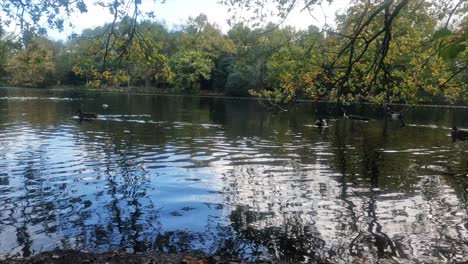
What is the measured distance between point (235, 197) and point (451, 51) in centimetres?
1202

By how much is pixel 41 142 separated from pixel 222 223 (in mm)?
19622

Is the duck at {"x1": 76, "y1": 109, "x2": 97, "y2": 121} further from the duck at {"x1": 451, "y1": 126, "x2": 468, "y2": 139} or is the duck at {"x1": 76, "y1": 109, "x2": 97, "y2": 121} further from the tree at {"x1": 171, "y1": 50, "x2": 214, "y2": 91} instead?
the tree at {"x1": 171, "y1": 50, "x2": 214, "y2": 91}

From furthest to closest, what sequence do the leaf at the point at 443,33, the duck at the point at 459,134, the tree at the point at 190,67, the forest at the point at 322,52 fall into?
the tree at the point at 190,67 < the duck at the point at 459,134 < the forest at the point at 322,52 < the leaf at the point at 443,33

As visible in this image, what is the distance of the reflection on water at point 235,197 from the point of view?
1070 cm

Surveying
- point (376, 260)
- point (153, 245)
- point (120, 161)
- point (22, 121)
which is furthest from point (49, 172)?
point (22, 121)

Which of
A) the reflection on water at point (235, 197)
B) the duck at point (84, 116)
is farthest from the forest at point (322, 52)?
the duck at point (84, 116)

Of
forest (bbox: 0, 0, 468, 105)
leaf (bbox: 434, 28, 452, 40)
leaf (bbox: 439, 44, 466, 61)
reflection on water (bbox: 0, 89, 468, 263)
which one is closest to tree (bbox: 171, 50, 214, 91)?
forest (bbox: 0, 0, 468, 105)

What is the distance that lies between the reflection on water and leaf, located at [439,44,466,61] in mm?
6914

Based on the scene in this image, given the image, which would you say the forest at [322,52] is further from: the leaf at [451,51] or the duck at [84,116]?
the duck at [84,116]

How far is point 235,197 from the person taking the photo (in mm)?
15289

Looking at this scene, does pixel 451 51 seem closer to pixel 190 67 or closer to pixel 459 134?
pixel 459 134

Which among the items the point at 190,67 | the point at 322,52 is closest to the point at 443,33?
the point at 322,52

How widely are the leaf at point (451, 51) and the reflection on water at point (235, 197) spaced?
6.91m

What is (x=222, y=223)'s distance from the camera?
Result: 12.3 m
